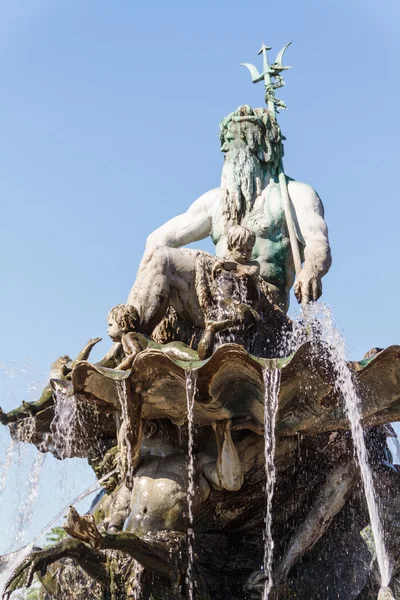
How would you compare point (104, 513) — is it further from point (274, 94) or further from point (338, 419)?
point (274, 94)

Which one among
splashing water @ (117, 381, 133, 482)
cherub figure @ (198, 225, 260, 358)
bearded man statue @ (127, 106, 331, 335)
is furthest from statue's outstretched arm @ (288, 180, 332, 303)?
splashing water @ (117, 381, 133, 482)

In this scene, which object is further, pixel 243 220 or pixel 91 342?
pixel 243 220

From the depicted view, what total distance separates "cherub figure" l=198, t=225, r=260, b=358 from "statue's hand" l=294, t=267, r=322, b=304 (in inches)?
14.7

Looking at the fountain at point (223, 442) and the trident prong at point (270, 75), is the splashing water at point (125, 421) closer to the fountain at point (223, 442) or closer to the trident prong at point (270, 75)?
the fountain at point (223, 442)

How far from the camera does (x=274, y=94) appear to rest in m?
10.7

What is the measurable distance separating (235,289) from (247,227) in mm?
1293

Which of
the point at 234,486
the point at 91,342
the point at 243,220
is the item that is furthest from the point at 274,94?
the point at 234,486

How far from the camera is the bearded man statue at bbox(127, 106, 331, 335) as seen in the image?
27.0ft

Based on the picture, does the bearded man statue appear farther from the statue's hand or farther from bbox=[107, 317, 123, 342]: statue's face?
bbox=[107, 317, 123, 342]: statue's face

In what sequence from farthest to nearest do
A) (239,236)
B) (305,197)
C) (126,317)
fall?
(305,197)
(239,236)
(126,317)

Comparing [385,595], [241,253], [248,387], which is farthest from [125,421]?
[385,595]

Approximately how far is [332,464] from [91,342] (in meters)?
2.34

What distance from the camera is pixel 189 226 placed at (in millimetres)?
9656

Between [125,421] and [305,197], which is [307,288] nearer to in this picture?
[305,197]
